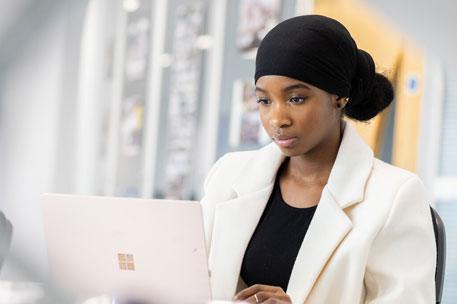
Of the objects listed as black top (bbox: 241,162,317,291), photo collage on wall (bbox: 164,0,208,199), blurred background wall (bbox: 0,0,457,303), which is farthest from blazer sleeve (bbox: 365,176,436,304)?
photo collage on wall (bbox: 164,0,208,199)

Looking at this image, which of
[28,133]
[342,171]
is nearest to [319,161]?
[342,171]

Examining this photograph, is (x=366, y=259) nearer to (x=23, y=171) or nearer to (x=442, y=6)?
(x=23, y=171)

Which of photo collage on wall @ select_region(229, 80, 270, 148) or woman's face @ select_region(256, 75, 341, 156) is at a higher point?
woman's face @ select_region(256, 75, 341, 156)

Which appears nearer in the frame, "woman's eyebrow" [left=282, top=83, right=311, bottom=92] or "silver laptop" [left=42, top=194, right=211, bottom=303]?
"silver laptop" [left=42, top=194, right=211, bottom=303]

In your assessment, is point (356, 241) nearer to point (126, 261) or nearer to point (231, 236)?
point (231, 236)

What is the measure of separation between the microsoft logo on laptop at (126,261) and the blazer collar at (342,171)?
489 millimetres

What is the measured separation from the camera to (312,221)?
1456 millimetres

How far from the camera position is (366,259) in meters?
1.37

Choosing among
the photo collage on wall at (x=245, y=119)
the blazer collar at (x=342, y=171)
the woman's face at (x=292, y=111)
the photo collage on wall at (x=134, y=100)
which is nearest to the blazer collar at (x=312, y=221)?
the blazer collar at (x=342, y=171)

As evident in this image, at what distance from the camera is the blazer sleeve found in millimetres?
1334

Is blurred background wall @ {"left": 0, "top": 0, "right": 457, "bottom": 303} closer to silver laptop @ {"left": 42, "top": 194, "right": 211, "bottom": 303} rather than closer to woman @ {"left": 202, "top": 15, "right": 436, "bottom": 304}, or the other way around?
silver laptop @ {"left": 42, "top": 194, "right": 211, "bottom": 303}

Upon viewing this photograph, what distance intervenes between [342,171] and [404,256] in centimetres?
22

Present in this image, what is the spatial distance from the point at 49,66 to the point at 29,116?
0.41ft

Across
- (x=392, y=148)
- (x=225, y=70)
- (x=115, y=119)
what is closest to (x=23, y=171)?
(x=392, y=148)
